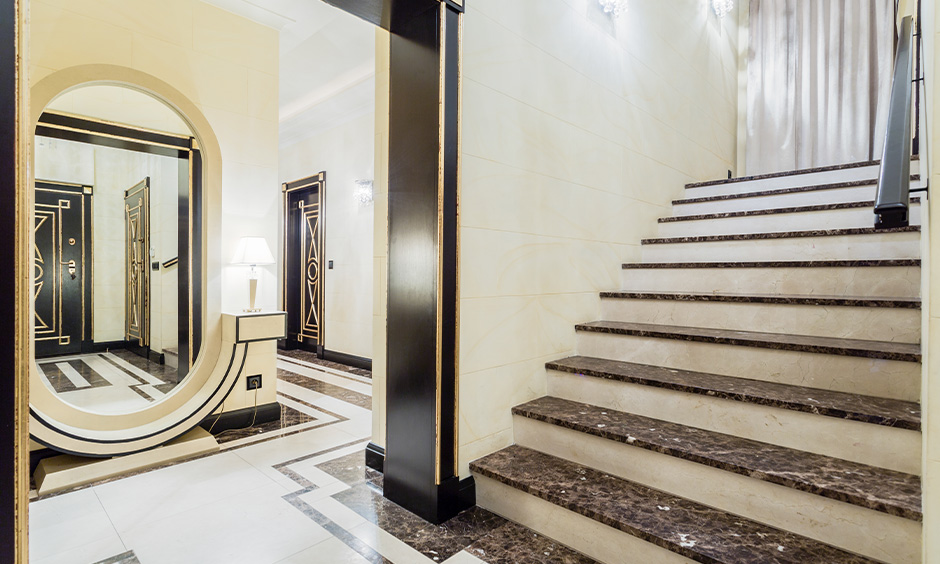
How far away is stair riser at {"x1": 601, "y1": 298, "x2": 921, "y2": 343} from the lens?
6.34 ft

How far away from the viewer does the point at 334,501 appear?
6.88ft

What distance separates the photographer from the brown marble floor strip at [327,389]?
3.85 metres

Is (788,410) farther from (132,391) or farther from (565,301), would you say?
(132,391)

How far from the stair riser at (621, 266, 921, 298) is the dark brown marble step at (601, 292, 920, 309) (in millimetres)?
78

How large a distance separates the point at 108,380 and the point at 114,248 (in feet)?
2.41

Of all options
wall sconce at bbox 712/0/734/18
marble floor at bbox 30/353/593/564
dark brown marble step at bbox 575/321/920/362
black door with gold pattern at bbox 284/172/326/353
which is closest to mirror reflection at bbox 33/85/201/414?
marble floor at bbox 30/353/593/564

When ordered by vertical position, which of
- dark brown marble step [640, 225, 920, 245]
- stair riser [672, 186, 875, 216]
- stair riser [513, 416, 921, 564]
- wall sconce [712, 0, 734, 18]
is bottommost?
stair riser [513, 416, 921, 564]

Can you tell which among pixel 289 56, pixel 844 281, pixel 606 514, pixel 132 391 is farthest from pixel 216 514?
pixel 289 56

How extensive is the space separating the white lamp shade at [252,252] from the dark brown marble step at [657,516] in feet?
6.50

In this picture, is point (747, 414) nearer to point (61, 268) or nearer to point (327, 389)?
point (61, 268)

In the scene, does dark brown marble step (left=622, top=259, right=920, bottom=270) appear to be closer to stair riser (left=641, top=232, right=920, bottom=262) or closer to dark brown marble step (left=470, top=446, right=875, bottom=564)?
stair riser (left=641, top=232, right=920, bottom=262)

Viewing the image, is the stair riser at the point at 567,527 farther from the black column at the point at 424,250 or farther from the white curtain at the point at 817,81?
the white curtain at the point at 817,81

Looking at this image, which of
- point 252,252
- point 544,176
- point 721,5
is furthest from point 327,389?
point 721,5

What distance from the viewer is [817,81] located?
14.8ft
